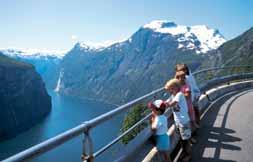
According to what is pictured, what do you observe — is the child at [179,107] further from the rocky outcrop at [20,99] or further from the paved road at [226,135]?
the rocky outcrop at [20,99]

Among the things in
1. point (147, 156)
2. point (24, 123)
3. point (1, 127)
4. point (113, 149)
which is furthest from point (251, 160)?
point (24, 123)

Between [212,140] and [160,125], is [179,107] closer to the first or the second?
[160,125]

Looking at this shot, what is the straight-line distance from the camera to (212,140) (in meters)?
7.30

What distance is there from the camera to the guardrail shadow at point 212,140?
6173 mm

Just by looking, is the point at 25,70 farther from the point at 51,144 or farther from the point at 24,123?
the point at 51,144

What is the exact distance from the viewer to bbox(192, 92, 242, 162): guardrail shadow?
617 cm

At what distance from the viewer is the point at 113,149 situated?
15.2 ft

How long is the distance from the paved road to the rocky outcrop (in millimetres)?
101333

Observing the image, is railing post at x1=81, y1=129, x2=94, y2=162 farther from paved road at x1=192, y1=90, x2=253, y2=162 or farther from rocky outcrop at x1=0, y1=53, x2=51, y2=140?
rocky outcrop at x1=0, y1=53, x2=51, y2=140

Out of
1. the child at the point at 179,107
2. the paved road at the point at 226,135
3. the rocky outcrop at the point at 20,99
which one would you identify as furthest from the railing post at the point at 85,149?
the rocky outcrop at the point at 20,99

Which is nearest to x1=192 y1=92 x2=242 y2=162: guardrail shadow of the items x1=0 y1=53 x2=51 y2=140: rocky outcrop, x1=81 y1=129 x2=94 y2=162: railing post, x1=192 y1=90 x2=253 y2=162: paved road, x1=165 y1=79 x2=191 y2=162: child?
x1=192 y1=90 x2=253 y2=162: paved road

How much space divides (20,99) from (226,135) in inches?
5259

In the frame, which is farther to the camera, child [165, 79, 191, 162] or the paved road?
the paved road

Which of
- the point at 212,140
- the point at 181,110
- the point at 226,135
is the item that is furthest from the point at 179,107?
the point at 226,135
